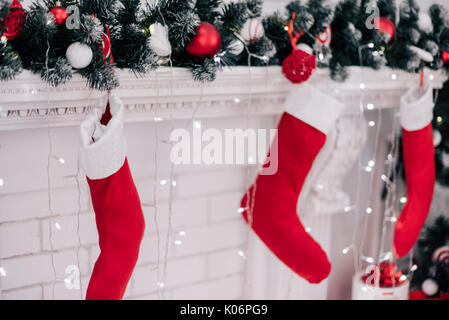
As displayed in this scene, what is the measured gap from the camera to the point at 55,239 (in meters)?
1.18

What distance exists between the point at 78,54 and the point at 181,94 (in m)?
0.28

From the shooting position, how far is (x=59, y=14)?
2.83 ft

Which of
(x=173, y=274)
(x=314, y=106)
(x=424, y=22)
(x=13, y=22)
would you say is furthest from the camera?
(x=173, y=274)

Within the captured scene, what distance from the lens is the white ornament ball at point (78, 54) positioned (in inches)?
34.0

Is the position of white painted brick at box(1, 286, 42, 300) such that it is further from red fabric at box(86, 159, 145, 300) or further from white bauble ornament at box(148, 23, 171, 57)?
white bauble ornament at box(148, 23, 171, 57)

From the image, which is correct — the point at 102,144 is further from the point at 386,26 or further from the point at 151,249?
the point at 386,26

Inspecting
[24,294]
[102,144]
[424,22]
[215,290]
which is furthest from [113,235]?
[424,22]

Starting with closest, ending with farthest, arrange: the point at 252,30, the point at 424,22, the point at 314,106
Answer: the point at 252,30 → the point at 314,106 → the point at 424,22

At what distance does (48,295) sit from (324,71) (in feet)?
3.19

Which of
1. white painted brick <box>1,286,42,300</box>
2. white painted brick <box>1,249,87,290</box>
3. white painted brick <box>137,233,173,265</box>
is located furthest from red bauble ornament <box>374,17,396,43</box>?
white painted brick <box>1,286,42,300</box>

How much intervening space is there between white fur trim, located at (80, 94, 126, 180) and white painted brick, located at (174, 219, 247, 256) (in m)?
0.50

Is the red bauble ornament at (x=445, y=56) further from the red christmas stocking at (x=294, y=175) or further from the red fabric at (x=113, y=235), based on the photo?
the red fabric at (x=113, y=235)

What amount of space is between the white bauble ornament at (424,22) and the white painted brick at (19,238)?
1.21 metres

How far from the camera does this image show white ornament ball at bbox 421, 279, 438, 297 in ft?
5.48
